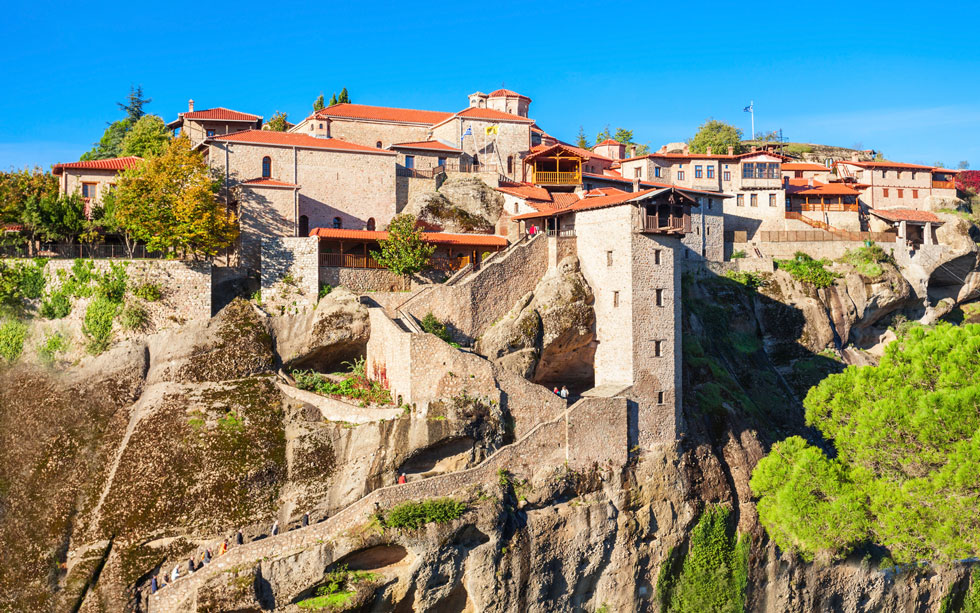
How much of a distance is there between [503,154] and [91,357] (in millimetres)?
31805

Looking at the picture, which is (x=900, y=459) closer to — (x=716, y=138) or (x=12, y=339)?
(x=12, y=339)

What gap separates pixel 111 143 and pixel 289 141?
26.5 metres

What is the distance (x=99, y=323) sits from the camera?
Answer: 40.4 metres

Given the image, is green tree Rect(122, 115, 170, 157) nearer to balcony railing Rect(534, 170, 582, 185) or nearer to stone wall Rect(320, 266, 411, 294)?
stone wall Rect(320, 266, 411, 294)

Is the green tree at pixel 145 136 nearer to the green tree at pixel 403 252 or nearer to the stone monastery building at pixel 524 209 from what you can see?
the stone monastery building at pixel 524 209

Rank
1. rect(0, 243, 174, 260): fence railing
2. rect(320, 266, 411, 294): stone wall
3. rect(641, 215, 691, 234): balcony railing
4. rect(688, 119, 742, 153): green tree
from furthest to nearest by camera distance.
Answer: rect(688, 119, 742, 153): green tree, rect(320, 266, 411, 294): stone wall, rect(0, 243, 174, 260): fence railing, rect(641, 215, 691, 234): balcony railing

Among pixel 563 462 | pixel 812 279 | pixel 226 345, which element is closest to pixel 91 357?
pixel 226 345

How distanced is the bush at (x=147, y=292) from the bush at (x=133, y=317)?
45cm

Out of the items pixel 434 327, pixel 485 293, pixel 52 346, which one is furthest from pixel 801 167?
pixel 52 346

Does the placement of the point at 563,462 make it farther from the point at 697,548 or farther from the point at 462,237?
the point at 462,237

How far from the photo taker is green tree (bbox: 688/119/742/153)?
90.2 meters

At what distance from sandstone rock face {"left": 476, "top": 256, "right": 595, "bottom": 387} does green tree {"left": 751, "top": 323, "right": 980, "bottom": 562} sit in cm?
1110

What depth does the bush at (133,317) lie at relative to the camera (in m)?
40.7

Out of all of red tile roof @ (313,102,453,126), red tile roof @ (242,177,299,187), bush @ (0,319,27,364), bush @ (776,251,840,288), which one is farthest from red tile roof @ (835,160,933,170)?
bush @ (0,319,27,364)
